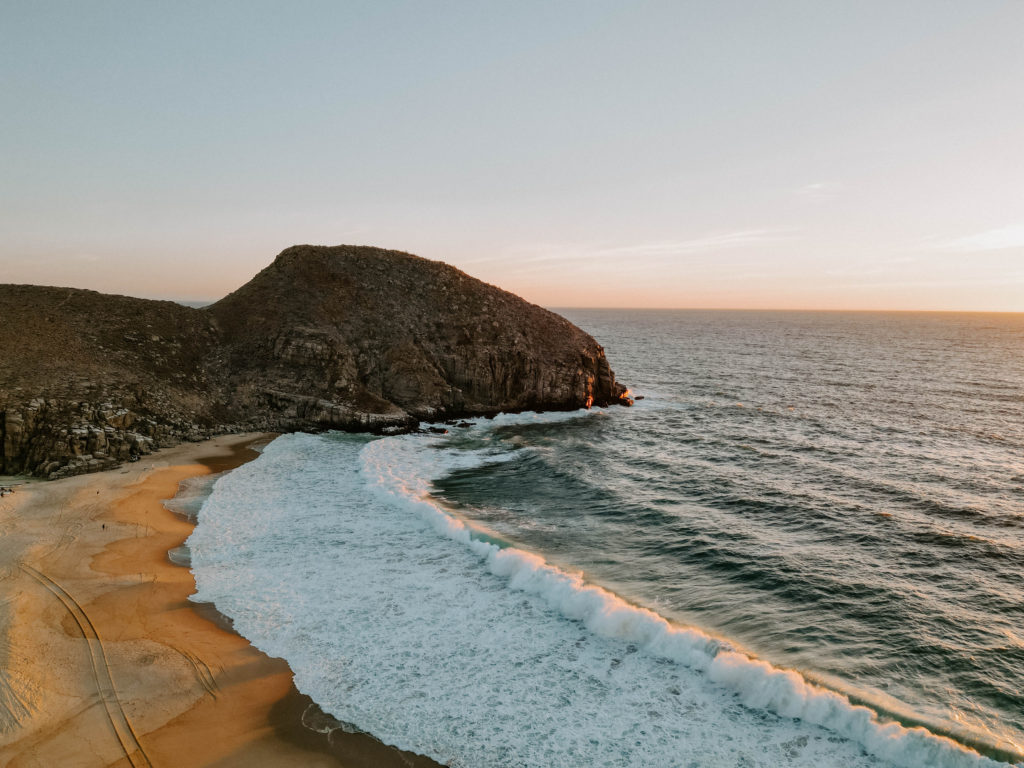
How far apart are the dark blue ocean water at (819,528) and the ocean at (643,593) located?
119 millimetres

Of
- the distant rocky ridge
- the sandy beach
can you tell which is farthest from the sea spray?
the distant rocky ridge

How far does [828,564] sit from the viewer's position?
2022 centimetres

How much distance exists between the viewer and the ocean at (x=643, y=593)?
40.0 ft

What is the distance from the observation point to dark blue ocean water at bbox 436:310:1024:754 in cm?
1460

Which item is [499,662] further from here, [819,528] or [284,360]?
[284,360]

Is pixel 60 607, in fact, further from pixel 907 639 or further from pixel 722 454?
pixel 722 454

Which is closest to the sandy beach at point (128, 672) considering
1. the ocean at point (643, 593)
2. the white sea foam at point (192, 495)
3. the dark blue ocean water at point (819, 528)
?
the ocean at point (643, 593)

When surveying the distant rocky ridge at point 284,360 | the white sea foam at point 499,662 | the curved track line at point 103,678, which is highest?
the distant rocky ridge at point 284,360

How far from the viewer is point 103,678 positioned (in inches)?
516

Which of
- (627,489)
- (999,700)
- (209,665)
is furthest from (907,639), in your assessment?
A: (209,665)

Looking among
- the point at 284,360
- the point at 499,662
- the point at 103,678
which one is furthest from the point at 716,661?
the point at 284,360

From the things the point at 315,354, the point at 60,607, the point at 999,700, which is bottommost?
the point at 999,700

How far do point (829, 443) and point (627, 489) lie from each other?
60.2 feet

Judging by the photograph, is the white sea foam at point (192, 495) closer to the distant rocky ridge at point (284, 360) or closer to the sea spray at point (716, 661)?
the distant rocky ridge at point (284, 360)
